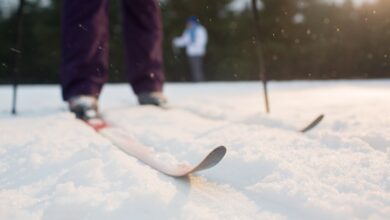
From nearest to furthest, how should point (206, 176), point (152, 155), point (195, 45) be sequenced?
point (206, 176), point (152, 155), point (195, 45)

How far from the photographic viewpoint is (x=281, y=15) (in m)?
19.5

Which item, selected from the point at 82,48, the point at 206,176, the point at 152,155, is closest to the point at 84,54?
the point at 82,48

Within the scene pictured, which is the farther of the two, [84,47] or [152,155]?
[84,47]

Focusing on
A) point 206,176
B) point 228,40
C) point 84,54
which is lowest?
point 206,176

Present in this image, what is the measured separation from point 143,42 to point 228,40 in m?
18.3

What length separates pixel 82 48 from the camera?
195 cm

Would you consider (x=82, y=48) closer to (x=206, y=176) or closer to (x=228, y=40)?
(x=206, y=176)

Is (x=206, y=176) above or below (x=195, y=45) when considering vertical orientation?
below

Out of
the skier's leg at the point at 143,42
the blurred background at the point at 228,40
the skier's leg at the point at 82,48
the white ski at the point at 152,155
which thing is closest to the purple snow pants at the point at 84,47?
the skier's leg at the point at 82,48

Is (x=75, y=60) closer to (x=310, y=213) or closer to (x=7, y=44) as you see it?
(x=310, y=213)

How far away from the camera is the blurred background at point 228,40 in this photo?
18266 millimetres

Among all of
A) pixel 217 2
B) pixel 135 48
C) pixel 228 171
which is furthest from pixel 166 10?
pixel 228 171

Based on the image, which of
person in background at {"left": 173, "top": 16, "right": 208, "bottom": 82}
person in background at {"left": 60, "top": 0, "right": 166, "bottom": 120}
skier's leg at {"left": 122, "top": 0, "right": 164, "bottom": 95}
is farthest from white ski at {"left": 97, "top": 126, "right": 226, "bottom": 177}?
person in background at {"left": 173, "top": 16, "right": 208, "bottom": 82}

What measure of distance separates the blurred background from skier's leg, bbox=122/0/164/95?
1554 cm
